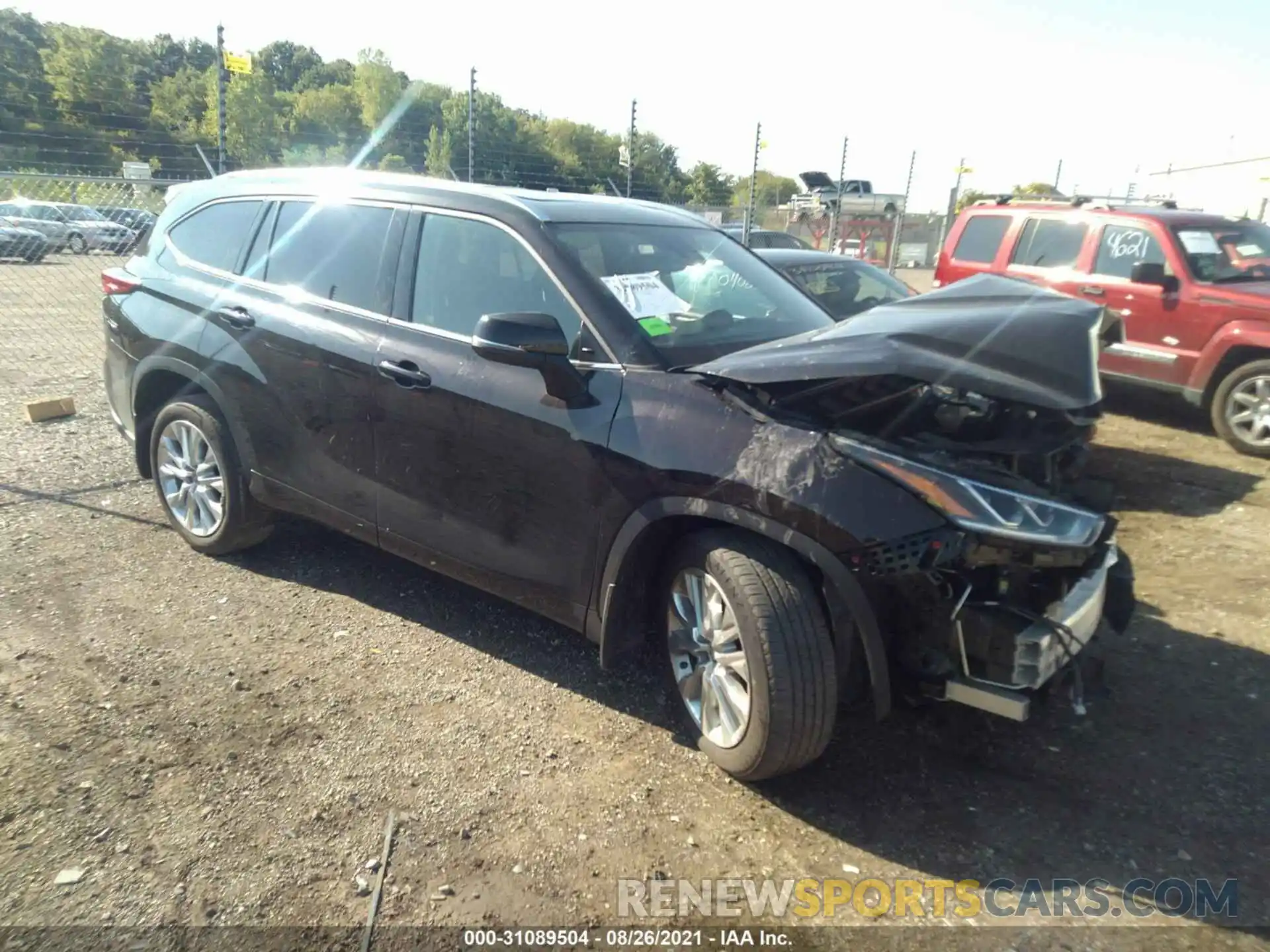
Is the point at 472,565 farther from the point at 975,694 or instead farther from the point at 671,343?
the point at 975,694

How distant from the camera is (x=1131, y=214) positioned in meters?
7.98

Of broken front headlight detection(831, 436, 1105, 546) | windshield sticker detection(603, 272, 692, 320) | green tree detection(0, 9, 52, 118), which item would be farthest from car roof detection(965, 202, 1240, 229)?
green tree detection(0, 9, 52, 118)

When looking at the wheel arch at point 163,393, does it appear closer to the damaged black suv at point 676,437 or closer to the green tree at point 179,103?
the damaged black suv at point 676,437

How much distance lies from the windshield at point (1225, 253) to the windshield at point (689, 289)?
5344 mm

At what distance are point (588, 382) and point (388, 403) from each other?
38.3 inches

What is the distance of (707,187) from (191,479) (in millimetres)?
18246

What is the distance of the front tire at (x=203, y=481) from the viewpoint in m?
4.36

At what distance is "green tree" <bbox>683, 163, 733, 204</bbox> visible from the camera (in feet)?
68.0

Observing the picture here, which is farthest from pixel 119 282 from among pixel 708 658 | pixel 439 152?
pixel 439 152

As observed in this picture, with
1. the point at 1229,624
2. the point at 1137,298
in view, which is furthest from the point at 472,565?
the point at 1137,298

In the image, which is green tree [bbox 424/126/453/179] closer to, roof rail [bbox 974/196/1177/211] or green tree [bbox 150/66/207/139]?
green tree [bbox 150/66/207/139]

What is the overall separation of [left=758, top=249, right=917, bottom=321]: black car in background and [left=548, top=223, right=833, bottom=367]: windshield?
11.7ft

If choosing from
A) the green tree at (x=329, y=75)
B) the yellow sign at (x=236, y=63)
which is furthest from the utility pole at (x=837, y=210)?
the green tree at (x=329, y=75)

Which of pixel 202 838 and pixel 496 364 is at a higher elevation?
pixel 496 364
